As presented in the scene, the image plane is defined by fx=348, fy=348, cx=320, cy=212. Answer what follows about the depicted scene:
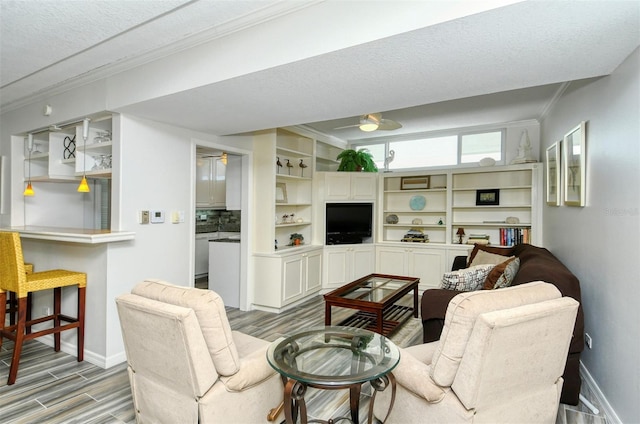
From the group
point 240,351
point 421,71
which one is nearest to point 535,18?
point 421,71

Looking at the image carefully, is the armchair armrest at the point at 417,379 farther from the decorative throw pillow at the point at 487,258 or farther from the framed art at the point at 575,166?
the decorative throw pillow at the point at 487,258

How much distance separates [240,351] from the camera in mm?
2164

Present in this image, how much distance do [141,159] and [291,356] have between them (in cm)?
234

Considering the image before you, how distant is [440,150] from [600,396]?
4.05 m

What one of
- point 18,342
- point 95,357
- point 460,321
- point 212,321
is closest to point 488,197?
point 460,321

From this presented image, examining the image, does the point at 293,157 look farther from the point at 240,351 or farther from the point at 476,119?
the point at 240,351

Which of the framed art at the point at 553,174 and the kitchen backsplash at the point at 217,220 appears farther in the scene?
the kitchen backsplash at the point at 217,220

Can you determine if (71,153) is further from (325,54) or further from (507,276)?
(507,276)

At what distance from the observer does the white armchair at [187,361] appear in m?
1.70

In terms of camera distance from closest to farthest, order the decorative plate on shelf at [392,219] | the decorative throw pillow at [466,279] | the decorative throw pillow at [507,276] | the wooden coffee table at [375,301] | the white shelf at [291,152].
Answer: the decorative throw pillow at [507,276]
the decorative throw pillow at [466,279]
the wooden coffee table at [375,301]
the white shelf at [291,152]
the decorative plate on shelf at [392,219]

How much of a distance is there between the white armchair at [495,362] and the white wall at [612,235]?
19.1 inches

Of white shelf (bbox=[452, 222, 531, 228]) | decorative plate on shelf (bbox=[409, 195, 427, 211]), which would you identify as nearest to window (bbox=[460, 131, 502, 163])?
decorative plate on shelf (bbox=[409, 195, 427, 211])

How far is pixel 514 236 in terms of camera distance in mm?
4855

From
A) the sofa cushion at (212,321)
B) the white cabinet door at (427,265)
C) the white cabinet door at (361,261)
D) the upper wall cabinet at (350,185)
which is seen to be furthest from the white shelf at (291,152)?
the sofa cushion at (212,321)
